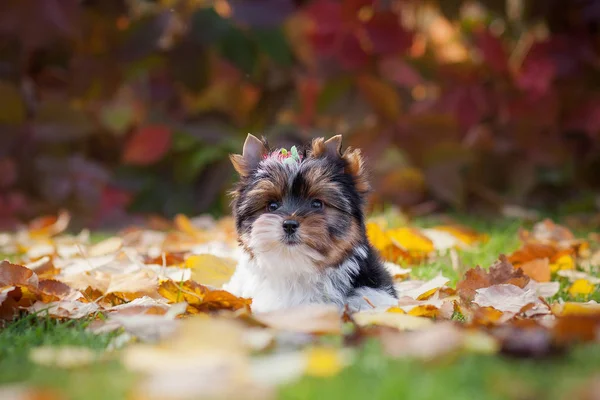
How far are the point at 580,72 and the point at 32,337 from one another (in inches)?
214

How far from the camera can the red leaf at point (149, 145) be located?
6.47 m

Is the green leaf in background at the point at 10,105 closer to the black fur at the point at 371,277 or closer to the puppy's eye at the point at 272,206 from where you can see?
the puppy's eye at the point at 272,206

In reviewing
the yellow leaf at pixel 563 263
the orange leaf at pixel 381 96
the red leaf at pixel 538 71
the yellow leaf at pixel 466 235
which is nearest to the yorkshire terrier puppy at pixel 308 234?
the yellow leaf at pixel 563 263

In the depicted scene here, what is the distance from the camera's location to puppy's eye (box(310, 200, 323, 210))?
10.1 ft

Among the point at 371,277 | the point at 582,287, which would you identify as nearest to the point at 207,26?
the point at 371,277

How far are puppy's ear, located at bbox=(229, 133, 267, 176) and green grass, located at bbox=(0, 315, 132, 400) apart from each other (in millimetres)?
1004

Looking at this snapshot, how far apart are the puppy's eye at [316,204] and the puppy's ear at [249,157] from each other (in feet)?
1.29

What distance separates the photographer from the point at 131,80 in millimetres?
6766

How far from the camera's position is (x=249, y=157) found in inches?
132

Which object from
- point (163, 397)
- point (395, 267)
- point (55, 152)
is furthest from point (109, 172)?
point (163, 397)

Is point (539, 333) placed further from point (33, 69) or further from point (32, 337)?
point (33, 69)

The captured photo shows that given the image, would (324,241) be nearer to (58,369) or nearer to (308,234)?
(308,234)

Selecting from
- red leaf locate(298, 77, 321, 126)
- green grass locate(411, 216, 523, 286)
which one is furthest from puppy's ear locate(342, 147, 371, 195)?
red leaf locate(298, 77, 321, 126)

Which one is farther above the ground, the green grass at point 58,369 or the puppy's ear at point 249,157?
→ the puppy's ear at point 249,157
